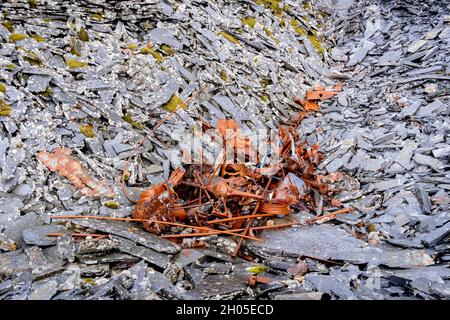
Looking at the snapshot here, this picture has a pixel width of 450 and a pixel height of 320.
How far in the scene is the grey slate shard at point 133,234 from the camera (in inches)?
196

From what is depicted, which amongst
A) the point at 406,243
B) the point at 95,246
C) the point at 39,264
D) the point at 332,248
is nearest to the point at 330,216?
the point at 332,248

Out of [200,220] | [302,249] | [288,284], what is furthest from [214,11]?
[288,284]

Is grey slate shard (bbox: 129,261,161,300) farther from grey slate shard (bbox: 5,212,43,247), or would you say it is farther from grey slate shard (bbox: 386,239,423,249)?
grey slate shard (bbox: 386,239,423,249)

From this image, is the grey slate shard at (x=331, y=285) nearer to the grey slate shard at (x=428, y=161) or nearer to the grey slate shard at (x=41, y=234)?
the grey slate shard at (x=41, y=234)

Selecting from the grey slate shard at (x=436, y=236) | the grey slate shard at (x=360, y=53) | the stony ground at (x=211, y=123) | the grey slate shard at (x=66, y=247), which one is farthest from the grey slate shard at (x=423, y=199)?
the grey slate shard at (x=360, y=53)

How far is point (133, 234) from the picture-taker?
5.10 meters

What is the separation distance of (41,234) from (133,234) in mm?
1072

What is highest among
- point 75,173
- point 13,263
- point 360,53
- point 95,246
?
point 360,53

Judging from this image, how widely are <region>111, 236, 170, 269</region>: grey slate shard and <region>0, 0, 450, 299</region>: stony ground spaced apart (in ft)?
0.07

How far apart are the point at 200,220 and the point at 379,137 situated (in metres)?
3.92

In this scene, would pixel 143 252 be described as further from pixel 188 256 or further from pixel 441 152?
pixel 441 152

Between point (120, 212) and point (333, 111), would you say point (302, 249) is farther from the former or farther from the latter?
point (333, 111)

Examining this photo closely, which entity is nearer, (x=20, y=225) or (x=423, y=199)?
(x=20, y=225)

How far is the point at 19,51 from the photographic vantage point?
6.87 m
